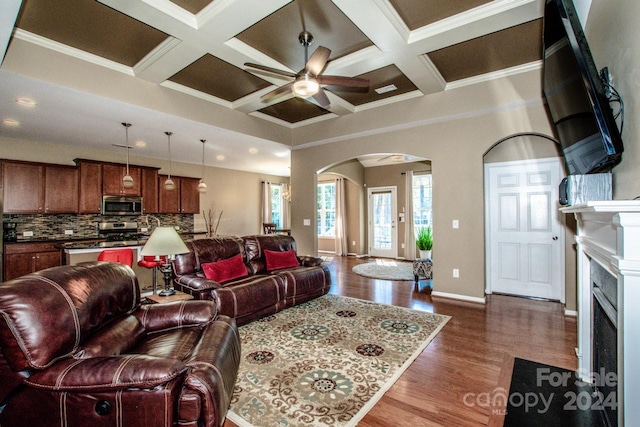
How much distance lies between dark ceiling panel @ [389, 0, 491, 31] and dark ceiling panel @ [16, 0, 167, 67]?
7.60 feet

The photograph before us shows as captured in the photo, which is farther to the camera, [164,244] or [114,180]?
[114,180]

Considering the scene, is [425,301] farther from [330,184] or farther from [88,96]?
[330,184]

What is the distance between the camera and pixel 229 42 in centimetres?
308

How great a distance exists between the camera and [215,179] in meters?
8.65

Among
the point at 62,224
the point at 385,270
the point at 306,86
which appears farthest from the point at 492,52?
the point at 62,224

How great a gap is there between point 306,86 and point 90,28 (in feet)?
6.99

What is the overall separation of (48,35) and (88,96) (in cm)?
65

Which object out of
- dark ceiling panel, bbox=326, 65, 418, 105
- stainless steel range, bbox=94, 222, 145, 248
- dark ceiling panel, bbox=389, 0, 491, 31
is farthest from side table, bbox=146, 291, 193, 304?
stainless steel range, bbox=94, 222, 145, 248

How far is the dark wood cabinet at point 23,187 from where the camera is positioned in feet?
17.0

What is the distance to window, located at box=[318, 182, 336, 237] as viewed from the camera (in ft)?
31.6

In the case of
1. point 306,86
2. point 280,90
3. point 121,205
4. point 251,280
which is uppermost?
point 280,90

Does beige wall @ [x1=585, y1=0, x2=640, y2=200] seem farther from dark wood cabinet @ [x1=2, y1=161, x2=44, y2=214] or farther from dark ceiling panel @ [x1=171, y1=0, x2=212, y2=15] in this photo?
dark wood cabinet @ [x1=2, y1=161, x2=44, y2=214]

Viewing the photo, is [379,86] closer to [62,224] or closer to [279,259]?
[279,259]

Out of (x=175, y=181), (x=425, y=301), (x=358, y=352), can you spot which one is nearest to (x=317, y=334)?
(x=358, y=352)
